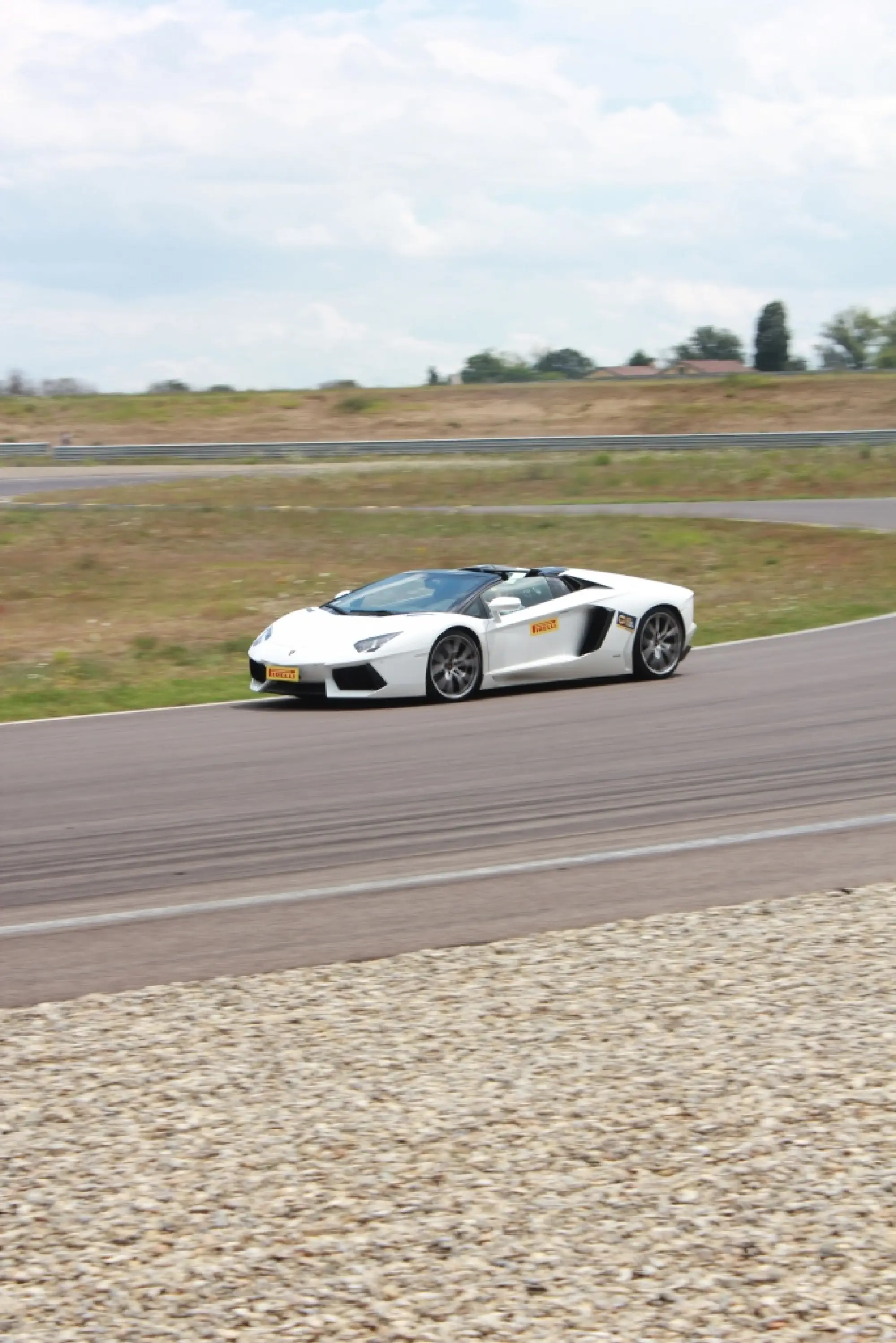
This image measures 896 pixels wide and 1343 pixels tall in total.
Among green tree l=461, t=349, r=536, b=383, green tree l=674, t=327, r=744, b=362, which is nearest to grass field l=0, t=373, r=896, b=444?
green tree l=461, t=349, r=536, b=383

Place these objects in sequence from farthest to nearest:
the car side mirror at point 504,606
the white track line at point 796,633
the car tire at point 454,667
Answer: the white track line at point 796,633 < the car side mirror at point 504,606 < the car tire at point 454,667

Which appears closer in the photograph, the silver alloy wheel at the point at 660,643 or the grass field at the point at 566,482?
the silver alloy wheel at the point at 660,643

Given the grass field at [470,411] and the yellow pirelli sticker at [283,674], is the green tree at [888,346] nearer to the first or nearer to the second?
the grass field at [470,411]

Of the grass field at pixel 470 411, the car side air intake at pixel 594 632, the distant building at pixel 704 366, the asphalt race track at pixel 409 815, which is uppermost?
the distant building at pixel 704 366

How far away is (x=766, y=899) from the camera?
23.0 ft

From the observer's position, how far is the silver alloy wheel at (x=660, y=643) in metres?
14.1

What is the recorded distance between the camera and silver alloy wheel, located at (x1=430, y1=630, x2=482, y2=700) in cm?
1302

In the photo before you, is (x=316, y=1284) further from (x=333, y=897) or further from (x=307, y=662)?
(x=307, y=662)

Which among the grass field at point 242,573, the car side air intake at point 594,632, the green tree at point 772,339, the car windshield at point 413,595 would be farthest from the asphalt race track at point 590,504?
the green tree at point 772,339

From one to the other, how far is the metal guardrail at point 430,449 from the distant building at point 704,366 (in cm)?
2972

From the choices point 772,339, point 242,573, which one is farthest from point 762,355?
point 242,573

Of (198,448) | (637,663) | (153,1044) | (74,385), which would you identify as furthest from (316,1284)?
(74,385)

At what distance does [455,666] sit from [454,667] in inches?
0.6

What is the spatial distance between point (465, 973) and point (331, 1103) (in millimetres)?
1326
